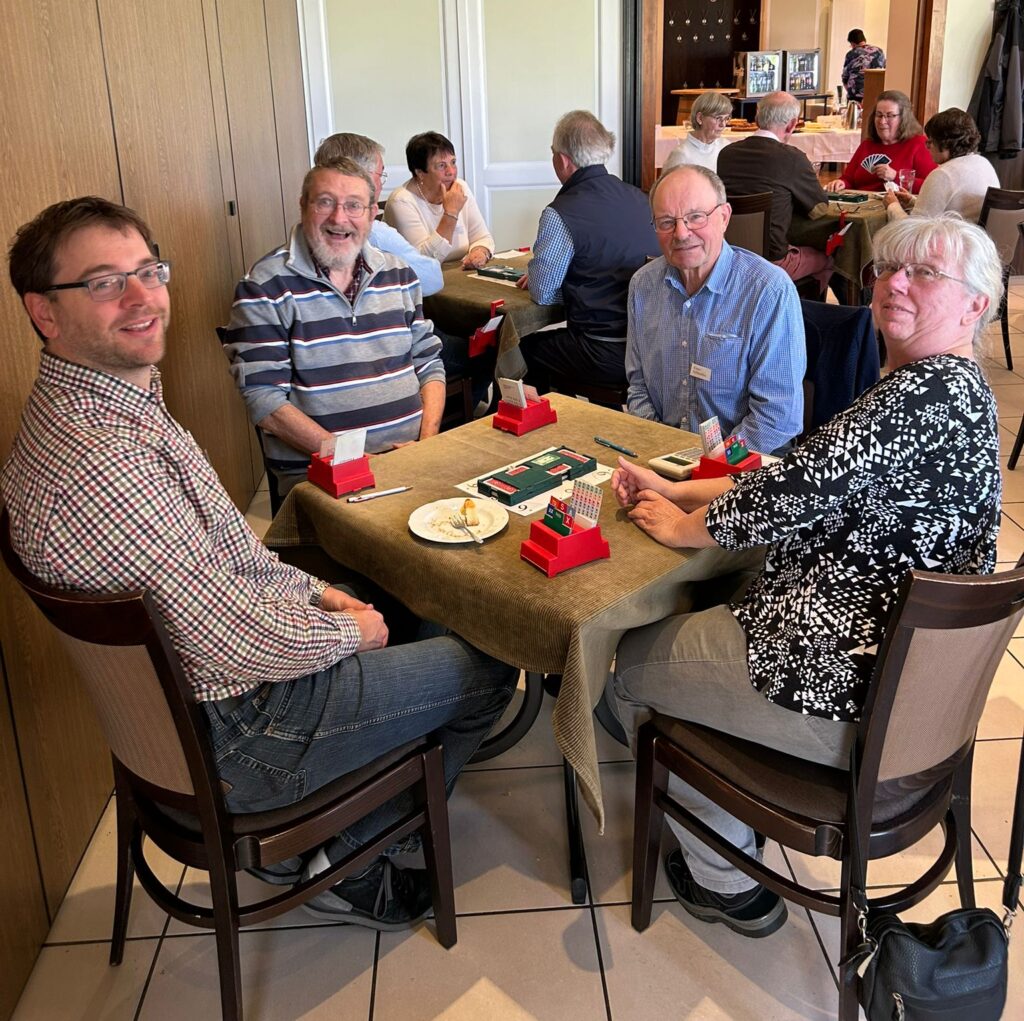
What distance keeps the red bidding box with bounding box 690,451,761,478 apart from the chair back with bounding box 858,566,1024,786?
0.64m

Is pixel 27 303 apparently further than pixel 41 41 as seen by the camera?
No

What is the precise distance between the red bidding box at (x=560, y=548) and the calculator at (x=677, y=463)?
364 millimetres

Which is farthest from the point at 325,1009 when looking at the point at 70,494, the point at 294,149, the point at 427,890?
the point at 294,149

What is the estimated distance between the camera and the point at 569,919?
6.22 ft

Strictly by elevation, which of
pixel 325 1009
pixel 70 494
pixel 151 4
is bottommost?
pixel 325 1009

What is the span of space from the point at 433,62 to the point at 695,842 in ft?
18.3

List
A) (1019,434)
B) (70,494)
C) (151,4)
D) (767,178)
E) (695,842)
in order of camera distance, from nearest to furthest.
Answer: (70,494), (695,842), (151,4), (1019,434), (767,178)

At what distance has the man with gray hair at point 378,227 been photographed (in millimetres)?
3381

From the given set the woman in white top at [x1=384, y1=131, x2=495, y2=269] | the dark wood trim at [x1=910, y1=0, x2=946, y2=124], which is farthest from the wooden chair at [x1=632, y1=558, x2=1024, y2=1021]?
the dark wood trim at [x1=910, y1=0, x2=946, y2=124]

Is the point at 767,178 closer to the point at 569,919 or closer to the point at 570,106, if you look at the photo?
the point at 570,106

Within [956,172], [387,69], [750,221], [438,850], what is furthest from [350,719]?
[387,69]

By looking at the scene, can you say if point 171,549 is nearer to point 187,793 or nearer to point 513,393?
point 187,793

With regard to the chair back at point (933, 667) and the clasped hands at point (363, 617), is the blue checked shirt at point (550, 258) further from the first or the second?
the chair back at point (933, 667)

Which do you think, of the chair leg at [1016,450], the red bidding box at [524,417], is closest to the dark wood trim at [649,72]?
the chair leg at [1016,450]
